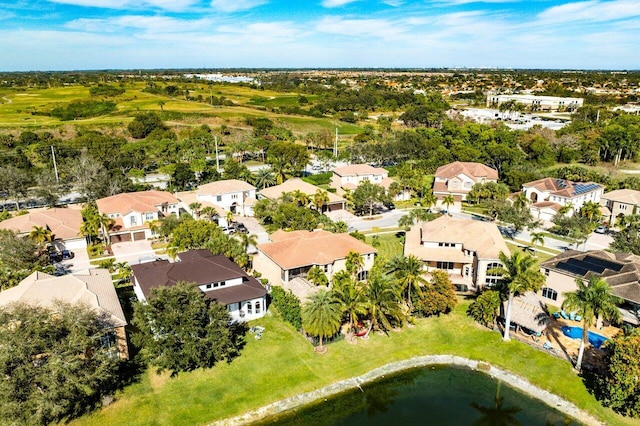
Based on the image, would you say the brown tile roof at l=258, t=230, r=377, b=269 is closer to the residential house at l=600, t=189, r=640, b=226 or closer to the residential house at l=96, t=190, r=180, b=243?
the residential house at l=96, t=190, r=180, b=243

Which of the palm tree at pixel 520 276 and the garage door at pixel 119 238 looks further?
the garage door at pixel 119 238

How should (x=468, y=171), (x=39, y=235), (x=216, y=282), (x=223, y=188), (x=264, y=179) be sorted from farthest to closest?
(x=468, y=171) → (x=264, y=179) → (x=223, y=188) → (x=39, y=235) → (x=216, y=282)

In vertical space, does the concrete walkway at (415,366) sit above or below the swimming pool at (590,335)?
below

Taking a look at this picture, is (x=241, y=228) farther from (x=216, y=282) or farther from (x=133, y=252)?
(x=216, y=282)

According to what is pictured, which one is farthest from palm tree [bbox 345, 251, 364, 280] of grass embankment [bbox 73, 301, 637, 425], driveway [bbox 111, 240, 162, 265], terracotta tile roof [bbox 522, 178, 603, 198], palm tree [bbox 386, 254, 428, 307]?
terracotta tile roof [bbox 522, 178, 603, 198]

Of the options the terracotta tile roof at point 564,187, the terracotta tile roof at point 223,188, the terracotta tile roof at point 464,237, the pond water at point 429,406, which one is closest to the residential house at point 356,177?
the terracotta tile roof at point 223,188

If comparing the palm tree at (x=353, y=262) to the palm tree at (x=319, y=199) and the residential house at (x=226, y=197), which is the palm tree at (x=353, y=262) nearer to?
the palm tree at (x=319, y=199)

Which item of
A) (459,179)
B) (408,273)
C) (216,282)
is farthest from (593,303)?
(459,179)
